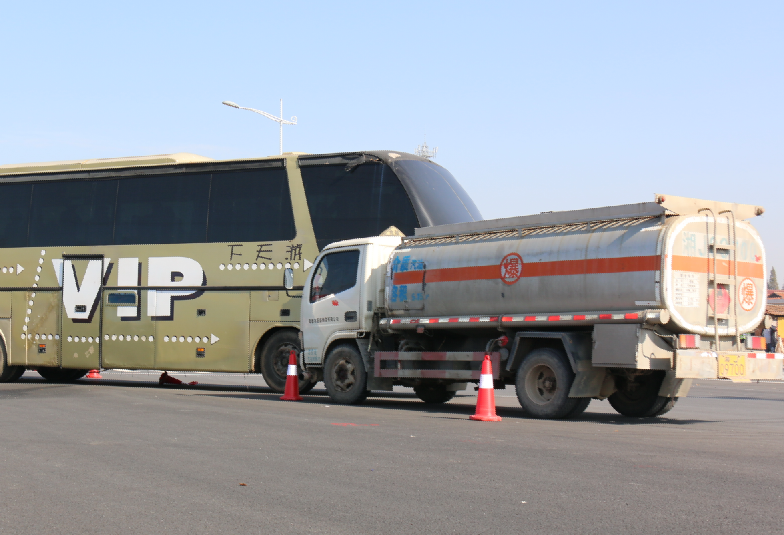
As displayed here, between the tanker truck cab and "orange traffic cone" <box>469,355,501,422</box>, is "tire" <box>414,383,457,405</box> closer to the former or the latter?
the tanker truck cab

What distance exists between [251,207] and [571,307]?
8.09m

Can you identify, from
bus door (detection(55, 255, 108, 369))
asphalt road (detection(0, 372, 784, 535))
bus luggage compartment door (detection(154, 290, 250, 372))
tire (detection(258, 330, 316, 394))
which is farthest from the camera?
bus door (detection(55, 255, 108, 369))

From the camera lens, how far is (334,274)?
15820 mm

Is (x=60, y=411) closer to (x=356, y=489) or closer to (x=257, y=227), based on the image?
(x=257, y=227)

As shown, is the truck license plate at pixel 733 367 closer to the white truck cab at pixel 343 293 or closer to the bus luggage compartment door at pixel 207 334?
the white truck cab at pixel 343 293

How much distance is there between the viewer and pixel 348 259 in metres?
15.6

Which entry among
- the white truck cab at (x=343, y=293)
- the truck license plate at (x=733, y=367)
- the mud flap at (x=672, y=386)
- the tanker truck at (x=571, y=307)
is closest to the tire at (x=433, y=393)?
the tanker truck at (x=571, y=307)

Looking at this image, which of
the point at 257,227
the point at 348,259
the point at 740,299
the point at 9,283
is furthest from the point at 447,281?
the point at 9,283

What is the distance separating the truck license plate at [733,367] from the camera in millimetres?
11822

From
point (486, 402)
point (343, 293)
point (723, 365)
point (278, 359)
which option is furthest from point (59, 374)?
point (723, 365)

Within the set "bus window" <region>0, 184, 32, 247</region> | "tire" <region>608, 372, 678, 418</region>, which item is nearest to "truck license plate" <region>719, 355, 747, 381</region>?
"tire" <region>608, 372, 678, 418</region>

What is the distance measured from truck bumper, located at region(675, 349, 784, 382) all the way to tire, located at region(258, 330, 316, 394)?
7.95 m

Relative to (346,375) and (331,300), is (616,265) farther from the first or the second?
(331,300)

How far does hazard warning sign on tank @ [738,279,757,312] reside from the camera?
488 inches
